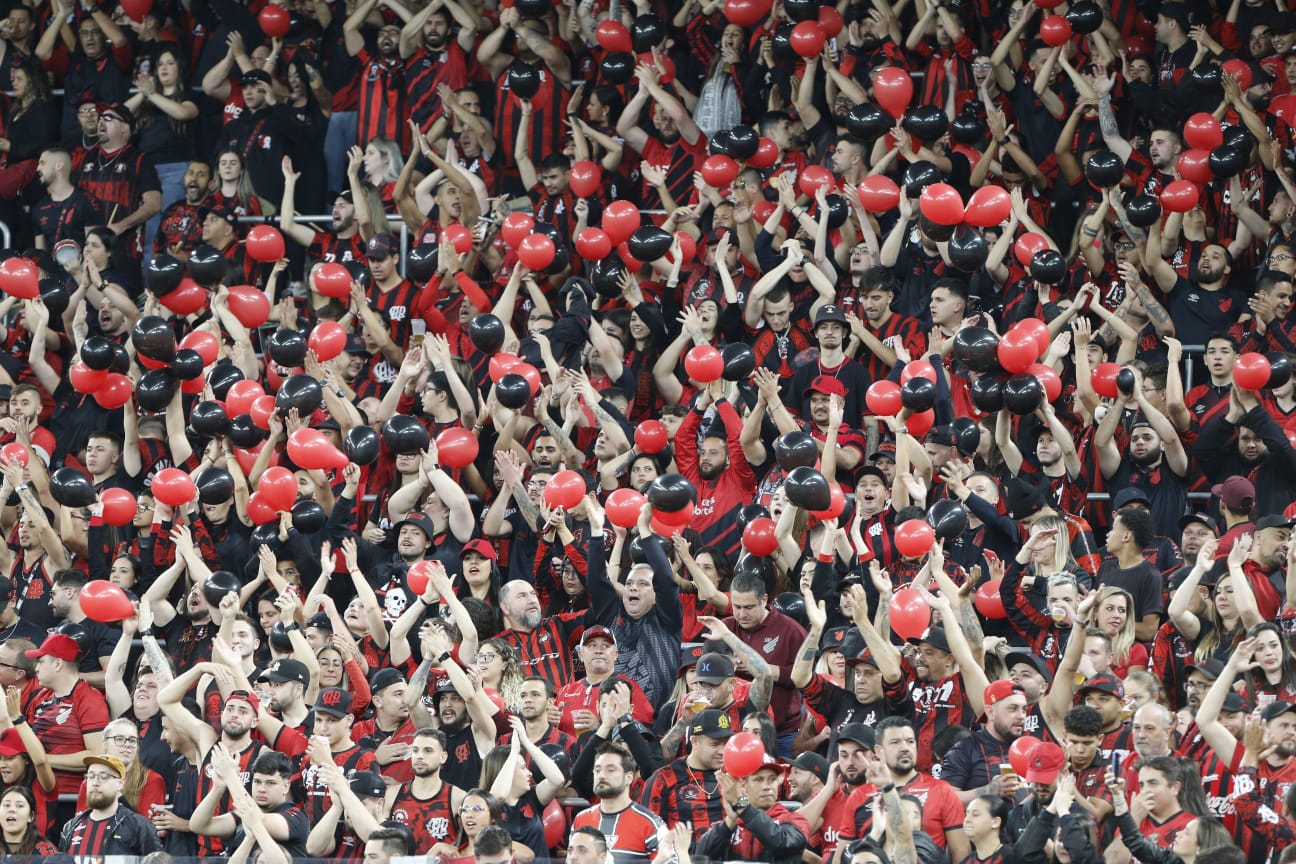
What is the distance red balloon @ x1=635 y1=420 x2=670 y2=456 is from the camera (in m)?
12.4

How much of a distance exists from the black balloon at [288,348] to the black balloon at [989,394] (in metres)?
3.81

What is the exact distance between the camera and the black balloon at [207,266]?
13656mm

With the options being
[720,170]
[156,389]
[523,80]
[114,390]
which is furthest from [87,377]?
[720,170]

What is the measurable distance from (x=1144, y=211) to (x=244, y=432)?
5149 millimetres

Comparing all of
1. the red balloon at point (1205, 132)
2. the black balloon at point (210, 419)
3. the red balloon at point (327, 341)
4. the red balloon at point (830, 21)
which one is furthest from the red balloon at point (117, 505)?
the red balloon at point (1205, 132)

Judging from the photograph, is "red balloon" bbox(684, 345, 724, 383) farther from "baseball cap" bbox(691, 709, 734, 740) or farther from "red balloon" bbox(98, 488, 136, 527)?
"red balloon" bbox(98, 488, 136, 527)

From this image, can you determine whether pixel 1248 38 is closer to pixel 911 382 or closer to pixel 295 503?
pixel 911 382

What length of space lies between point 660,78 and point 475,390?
102 inches

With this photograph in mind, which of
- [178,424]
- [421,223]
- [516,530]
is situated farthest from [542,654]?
[421,223]

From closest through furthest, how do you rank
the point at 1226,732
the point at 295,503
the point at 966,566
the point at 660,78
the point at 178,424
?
the point at 1226,732, the point at 966,566, the point at 295,503, the point at 178,424, the point at 660,78

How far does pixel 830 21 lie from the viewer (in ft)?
46.9

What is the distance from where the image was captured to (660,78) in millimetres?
14586

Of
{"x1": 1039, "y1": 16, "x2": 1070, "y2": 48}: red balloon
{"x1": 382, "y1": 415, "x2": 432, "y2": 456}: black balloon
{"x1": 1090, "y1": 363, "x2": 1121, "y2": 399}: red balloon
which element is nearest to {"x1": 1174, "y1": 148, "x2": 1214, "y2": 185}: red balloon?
{"x1": 1039, "y1": 16, "x2": 1070, "y2": 48}: red balloon

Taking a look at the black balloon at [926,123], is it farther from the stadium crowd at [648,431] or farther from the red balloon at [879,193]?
the red balloon at [879,193]
